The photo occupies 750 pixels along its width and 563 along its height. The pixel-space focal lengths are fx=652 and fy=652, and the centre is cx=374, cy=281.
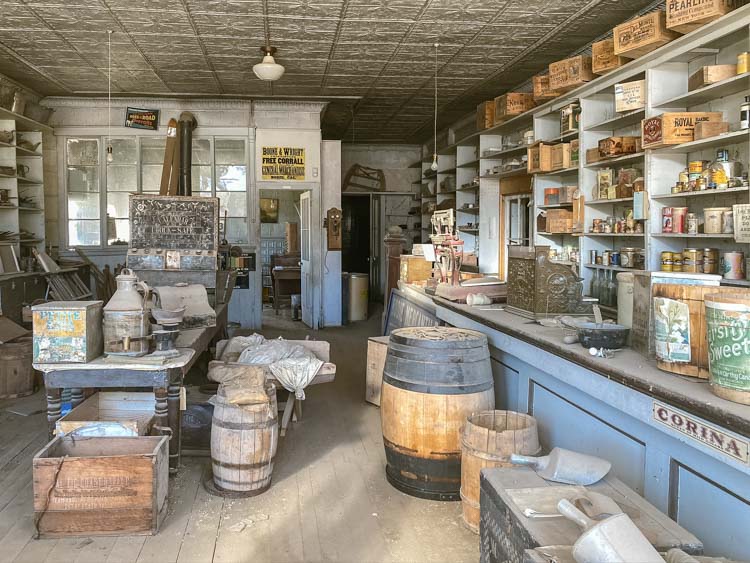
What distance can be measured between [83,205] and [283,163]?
9.38 ft

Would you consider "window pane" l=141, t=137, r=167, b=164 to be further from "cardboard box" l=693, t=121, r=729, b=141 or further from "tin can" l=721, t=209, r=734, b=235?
"tin can" l=721, t=209, r=734, b=235

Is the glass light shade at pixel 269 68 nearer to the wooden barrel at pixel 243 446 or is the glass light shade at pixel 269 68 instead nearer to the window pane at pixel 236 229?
the window pane at pixel 236 229

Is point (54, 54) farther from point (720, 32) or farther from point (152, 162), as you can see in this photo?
point (720, 32)

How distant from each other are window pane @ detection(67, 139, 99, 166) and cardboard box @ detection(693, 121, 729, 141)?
7753mm

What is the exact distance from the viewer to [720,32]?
13.9ft

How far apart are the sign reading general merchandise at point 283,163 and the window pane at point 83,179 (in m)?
2.35

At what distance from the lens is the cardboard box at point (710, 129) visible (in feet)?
14.2

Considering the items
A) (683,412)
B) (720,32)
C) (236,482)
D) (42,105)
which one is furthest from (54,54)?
(683,412)

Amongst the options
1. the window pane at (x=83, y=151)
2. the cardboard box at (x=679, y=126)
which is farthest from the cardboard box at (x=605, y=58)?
the window pane at (x=83, y=151)

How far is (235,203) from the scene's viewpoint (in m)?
9.38

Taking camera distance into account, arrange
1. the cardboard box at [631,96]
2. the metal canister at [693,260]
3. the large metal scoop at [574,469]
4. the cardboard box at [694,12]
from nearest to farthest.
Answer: the large metal scoop at [574,469]
the cardboard box at [694,12]
the metal canister at [693,260]
the cardboard box at [631,96]

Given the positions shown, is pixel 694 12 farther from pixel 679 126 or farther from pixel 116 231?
pixel 116 231

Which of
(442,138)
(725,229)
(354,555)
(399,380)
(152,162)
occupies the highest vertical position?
(442,138)

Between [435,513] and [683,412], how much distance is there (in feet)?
5.06
